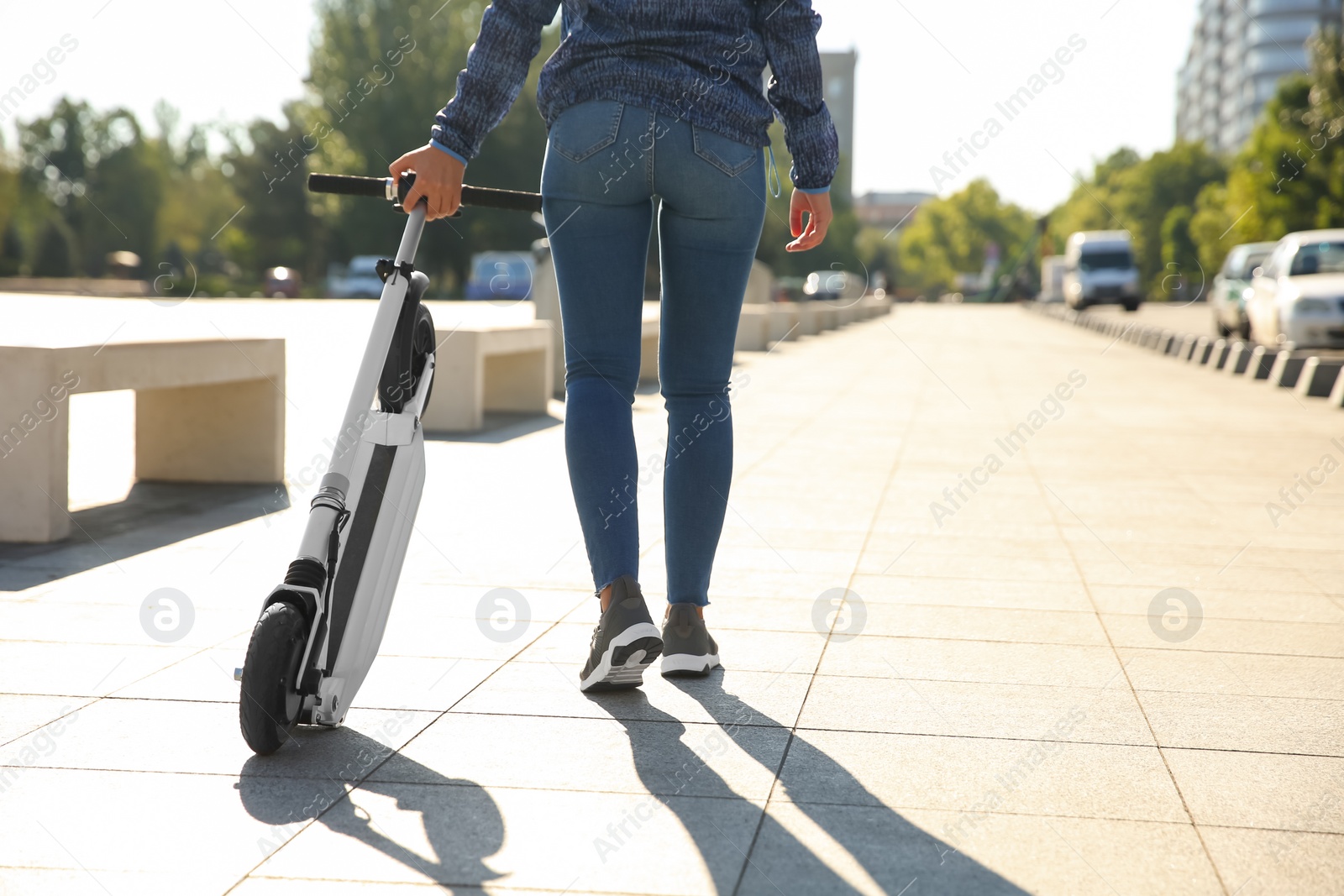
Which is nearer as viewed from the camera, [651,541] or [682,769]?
[682,769]

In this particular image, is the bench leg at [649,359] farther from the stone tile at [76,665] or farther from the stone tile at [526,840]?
the stone tile at [526,840]

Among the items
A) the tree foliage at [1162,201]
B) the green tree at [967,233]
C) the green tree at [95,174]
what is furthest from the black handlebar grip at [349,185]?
the green tree at [967,233]

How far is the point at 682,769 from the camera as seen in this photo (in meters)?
2.61

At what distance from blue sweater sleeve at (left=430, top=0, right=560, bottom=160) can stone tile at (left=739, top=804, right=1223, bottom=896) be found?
1617 mm

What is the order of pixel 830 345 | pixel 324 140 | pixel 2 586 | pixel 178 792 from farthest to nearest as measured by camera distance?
pixel 324 140 → pixel 830 345 → pixel 2 586 → pixel 178 792

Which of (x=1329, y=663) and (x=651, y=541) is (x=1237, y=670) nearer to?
(x=1329, y=663)

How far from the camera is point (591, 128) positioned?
3.04 metres

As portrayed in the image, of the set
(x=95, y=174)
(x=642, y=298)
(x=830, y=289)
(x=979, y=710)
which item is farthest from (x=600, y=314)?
(x=95, y=174)

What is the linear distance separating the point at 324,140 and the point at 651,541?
159ft

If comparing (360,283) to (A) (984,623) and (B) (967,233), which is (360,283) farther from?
(B) (967,233)

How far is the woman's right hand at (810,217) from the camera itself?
3.32 m

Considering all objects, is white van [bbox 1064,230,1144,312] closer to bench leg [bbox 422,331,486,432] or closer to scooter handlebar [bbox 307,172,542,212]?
bench leg [bbox 422,331,486,432]

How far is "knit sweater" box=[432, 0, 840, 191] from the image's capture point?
9.99ft

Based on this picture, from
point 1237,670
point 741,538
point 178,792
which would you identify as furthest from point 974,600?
point 178,792
